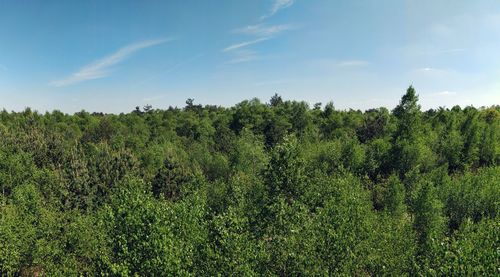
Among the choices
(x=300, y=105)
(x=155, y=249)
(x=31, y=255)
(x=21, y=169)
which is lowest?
(x=31, y=255)

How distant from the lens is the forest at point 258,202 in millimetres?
25656

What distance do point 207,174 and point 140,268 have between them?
230ft

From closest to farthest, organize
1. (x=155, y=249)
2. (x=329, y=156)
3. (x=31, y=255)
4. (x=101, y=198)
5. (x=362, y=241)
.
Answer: (x=155, y=249) → (x=362, y=241) → (x=31, y=255) → (x=101, y=198) → (x=329, y=156)

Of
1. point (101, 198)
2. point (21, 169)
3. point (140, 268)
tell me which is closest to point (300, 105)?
point (101, 198)

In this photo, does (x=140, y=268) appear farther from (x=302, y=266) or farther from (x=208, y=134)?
(x=208, y=134)

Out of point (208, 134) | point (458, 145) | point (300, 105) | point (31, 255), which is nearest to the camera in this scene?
point (31, 255)

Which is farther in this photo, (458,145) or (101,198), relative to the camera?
(458,145)

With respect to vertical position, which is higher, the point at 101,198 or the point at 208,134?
the point at 208,134

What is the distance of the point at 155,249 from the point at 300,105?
4718 inches

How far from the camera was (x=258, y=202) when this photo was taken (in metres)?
46.8

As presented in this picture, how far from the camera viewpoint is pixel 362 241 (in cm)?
2927

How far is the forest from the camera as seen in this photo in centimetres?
2566

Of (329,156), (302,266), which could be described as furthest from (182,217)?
(329,156)

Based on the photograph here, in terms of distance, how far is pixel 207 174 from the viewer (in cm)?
9456
